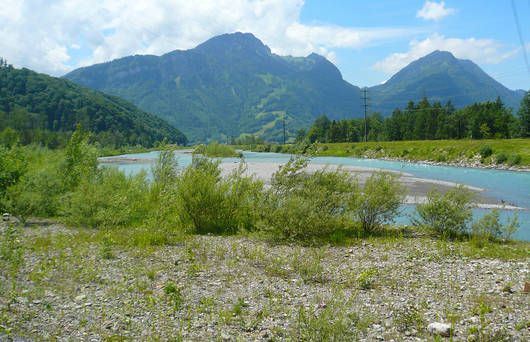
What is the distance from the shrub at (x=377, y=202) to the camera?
588 inches

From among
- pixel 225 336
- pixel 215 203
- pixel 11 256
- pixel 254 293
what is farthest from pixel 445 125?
pixel 11 256

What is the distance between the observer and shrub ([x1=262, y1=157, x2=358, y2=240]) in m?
13.8

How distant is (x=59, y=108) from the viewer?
6196 inches

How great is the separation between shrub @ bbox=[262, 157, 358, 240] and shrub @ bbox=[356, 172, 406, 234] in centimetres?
57

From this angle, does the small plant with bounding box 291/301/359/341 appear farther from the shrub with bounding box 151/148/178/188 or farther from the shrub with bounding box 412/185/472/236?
the shrub with bounding box 151/148/178/188

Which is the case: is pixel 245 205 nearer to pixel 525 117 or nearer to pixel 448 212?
pixel 448 212

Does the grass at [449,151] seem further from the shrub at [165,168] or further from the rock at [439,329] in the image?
the rock at [439,329]

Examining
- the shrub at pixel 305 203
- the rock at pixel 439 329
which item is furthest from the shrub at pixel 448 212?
the rock at pixel 439 329

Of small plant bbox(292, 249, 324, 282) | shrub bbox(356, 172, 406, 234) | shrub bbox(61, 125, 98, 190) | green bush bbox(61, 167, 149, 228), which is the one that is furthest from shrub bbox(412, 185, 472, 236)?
shrub bbox(61, 125, 98, 190)

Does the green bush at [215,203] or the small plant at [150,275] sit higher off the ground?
the green bush at [215,203]

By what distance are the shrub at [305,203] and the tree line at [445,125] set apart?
65505mm

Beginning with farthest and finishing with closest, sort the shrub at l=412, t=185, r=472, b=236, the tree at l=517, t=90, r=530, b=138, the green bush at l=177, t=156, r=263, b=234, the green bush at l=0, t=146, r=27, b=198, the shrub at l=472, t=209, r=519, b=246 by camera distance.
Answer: the tree at l=517, t=90, r=530, b=138, the green bush at l=0, t=146, r=27, b=198, the green bush at l=177, t=156, r=263, b=234, the shrub at l=412, t=185, r=472, b=236, the shrub at l=472, t=209, r=519, b=246

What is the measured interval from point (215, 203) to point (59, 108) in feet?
569

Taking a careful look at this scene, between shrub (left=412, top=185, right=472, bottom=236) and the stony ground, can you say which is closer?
the stony ground
